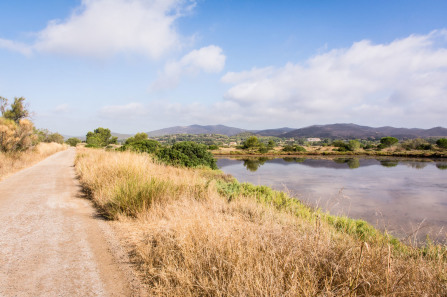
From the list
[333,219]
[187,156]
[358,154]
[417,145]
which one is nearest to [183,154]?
[187,156]

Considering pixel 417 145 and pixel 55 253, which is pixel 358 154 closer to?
pixel 417 145

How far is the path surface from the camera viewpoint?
9.38 ft

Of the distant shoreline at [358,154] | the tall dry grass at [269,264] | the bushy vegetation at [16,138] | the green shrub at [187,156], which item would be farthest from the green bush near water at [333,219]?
the distant shoreline at [358,154]

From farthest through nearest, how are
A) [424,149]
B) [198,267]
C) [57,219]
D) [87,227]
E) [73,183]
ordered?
[424,149]
[73,183]
[57,219]
[87,227]
[198,267]

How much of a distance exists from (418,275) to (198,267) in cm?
252

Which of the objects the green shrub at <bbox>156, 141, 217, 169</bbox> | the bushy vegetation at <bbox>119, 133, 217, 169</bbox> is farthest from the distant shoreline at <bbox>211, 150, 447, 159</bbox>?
the green shrub at <bbox>156, 141, 217, 169</bbox>

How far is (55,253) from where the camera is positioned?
12.0 ft

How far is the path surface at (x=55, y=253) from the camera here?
2.86 m

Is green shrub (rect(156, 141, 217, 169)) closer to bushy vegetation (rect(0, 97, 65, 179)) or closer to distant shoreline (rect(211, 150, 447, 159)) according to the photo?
bushy vegetation (rect(0, 97, 65, 179))

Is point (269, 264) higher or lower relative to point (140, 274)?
higher

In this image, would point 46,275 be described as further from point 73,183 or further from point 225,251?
point 73,183

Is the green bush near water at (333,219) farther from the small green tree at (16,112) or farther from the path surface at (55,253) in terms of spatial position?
the small green tree at (16,112)

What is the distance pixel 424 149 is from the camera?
192 feet

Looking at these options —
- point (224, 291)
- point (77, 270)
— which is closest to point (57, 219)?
point (77, 270)
